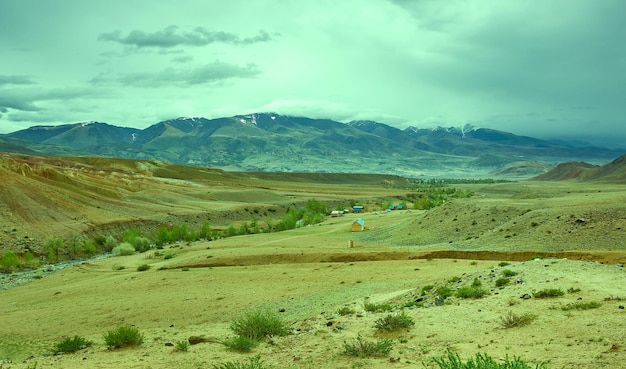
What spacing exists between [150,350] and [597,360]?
12710mm

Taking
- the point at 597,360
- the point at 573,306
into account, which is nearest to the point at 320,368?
the point at 597,360

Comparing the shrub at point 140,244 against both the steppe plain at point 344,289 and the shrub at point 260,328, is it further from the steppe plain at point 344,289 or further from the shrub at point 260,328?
the shrub at point 260,328

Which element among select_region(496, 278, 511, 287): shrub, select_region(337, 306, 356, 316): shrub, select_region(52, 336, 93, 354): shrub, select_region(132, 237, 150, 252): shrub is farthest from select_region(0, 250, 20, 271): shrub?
select_region(496, 278, 511, 287): shrub

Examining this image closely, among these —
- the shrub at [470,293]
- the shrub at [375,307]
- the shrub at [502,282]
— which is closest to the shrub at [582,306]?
the shrub at [470,293]

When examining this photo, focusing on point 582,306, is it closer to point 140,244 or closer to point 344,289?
point 344,289

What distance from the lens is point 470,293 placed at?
63.8 feet

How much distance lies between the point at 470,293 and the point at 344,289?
29.7ft

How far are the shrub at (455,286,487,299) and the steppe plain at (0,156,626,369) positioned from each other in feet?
1.22

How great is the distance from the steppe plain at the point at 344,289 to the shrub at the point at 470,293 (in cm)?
37

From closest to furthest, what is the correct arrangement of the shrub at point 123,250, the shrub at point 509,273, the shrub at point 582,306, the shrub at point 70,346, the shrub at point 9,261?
the shrub at point 582,306
the shrub at point 70,346
the shrub at point 509,273
the shrub at point 9,261
the shrub at point 123,250

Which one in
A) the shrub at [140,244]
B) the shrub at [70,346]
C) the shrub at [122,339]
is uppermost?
the shrub at [122,339]

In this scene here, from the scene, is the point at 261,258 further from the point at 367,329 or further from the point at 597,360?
the point at 597,360

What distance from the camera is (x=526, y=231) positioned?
1518 inches

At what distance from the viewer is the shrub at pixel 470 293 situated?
19.4m
